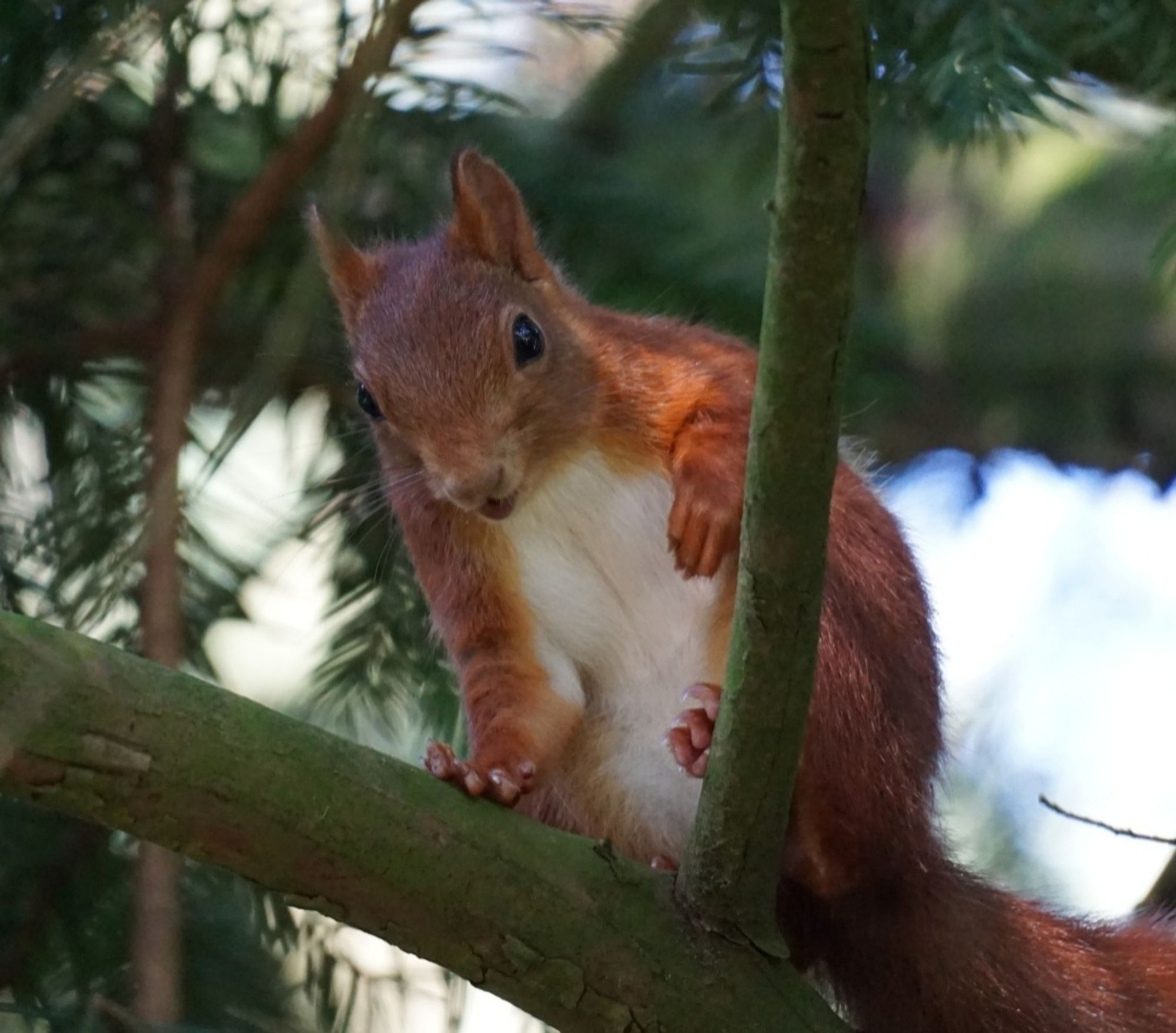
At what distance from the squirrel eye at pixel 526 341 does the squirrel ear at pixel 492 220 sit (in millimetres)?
137

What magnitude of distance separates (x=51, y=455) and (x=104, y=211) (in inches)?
11.8

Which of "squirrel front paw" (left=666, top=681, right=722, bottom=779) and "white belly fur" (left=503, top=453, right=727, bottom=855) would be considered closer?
"squirrel front paw" (left=666, top=681, right=722, bottom=779)

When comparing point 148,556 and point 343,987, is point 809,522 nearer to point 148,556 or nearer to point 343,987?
point 148,556

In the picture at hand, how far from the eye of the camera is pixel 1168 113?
2.06 metres

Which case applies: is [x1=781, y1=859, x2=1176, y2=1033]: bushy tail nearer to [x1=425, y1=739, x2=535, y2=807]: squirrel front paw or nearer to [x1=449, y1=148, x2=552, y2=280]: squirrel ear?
[x1=425, y1=739, x2=535, y2=807]: squirrel front paw

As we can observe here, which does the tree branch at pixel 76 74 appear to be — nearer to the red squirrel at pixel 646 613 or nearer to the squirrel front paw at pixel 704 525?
the red squirrel at pixel 646 613

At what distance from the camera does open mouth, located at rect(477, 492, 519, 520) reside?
1.81m

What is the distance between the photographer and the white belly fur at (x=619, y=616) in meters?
1.94

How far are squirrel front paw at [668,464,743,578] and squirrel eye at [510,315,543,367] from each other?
0.29 meters

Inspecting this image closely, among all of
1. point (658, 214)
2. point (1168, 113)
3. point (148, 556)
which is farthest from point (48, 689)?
point (1168, 113)

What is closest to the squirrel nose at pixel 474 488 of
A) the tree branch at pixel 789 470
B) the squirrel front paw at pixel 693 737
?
the squirrel front paw at pixel 693 737

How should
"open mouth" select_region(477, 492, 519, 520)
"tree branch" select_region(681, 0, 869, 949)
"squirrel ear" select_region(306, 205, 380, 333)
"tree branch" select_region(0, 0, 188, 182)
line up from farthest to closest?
"squirrel ear" select_region(306, 205, 380, 333), "open mouth" select_region(477, 492, 519, 520), "tree branch" select_region(0, 0, 188, 182), "tree branch" select_region(681, 0, 869, 949)

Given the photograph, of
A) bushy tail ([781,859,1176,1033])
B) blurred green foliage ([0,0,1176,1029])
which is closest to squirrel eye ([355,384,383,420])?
blurred green foliage ([0,0,1176,1029])

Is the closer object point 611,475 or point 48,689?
point 48,689
